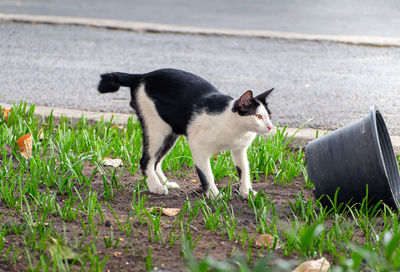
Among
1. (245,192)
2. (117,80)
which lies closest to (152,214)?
(245,192)

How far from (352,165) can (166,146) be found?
3.42 ft

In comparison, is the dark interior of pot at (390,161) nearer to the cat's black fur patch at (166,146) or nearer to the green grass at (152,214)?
the green grass at (152,214)

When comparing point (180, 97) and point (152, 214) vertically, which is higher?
point (180, 97)

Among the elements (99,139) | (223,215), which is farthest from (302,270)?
(99,139)

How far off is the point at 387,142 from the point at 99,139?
71.0 inches

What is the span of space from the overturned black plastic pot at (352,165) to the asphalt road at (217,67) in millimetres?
1775

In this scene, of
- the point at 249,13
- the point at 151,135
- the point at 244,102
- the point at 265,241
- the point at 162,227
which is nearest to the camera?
the point at 265,241

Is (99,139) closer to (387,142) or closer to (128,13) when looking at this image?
(387,142)

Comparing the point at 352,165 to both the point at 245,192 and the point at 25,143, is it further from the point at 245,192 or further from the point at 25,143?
the point at 25,143

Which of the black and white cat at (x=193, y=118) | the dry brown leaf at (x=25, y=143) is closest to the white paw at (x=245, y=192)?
the black and white cat at (x=193, y=118)

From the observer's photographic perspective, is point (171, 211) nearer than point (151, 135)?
Yes

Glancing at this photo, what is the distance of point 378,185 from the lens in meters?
3.25

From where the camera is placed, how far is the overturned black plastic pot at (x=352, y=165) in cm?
324

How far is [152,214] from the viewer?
3.37 m
